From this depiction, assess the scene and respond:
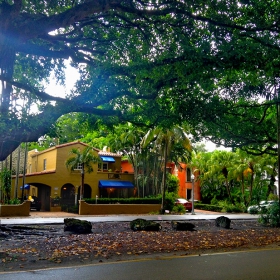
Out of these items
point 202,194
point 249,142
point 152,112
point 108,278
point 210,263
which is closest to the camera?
point 108,278

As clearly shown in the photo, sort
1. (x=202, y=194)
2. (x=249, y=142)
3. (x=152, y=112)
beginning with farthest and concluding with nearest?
(x=202, y=194), (x=249, y=142), (x=152, y=112)

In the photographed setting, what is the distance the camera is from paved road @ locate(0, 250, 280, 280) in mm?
6938

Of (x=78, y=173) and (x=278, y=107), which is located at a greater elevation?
(x=278, y=107)

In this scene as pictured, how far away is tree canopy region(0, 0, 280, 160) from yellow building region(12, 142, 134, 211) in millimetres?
17393

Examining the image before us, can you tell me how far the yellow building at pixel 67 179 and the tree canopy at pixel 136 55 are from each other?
17.4 m

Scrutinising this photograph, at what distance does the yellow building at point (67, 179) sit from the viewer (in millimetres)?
→ 31188

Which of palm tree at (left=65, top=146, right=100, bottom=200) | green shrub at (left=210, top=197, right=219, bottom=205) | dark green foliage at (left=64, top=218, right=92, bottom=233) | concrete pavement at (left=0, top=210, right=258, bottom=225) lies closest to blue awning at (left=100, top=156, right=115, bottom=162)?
palm tree at (left=65, top=146, right=100, bottom=200)

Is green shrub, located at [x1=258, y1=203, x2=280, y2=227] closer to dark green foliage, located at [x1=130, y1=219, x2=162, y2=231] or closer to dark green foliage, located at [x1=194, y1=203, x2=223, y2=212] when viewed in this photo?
dark green foliage, located at [x1=130, y1=219, x2=162, y2=231]

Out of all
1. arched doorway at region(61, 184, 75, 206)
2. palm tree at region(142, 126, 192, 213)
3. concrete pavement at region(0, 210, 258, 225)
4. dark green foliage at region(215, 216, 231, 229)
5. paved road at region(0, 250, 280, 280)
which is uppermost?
palm tree at region(142, 126, 192, 213)

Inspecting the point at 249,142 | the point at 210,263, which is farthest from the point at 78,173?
the point at 210,263

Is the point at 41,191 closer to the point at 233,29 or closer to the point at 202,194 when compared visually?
the point at 202,194

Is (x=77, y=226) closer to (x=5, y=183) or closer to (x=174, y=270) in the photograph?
(x=174, y=270)

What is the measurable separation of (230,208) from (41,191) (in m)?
17.9

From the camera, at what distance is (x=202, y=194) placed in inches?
1606
